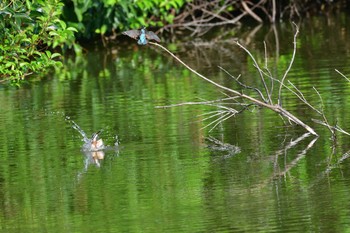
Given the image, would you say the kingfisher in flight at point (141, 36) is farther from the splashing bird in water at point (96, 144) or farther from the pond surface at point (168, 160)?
the splashing bird in water at point (96, 144)

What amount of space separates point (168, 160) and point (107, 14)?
1045 cm

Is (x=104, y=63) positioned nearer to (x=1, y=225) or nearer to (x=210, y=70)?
(x=210, y=70)

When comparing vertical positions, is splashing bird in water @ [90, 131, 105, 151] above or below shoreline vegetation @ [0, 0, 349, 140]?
below

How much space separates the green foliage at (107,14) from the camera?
64.5 feet

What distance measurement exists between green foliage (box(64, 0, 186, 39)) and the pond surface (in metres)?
3.56

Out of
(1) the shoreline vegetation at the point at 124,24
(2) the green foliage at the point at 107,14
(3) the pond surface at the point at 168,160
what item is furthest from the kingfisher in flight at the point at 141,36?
(2) the green foliage at the point at 107,14

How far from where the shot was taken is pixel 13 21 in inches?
380

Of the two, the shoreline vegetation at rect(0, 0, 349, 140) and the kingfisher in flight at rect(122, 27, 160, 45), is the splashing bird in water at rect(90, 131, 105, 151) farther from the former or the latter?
the kingfisher in flight at rect(122, 27, 160, 45)

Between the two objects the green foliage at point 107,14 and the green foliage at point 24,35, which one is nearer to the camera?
the green foliage at point 24,35

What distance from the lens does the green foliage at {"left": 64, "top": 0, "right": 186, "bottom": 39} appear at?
19.7m

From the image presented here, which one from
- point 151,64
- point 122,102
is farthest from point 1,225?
point 151,64

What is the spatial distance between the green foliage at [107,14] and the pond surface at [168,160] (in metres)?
3.56

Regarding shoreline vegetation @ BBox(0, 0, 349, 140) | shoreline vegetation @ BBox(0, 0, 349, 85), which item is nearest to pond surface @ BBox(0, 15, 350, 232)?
shoreline vegetation @ BBox(0, 0, 349, 140)

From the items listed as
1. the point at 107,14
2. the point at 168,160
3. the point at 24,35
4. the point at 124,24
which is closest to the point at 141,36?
the point at 24,35
